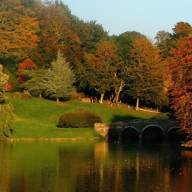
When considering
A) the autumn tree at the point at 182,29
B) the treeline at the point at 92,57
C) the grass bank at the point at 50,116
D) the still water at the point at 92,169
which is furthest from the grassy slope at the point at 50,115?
the autumn tree at the point at 182,29

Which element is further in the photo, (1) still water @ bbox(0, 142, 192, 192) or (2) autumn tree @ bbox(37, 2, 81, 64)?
(2) autumn tree @ bbox(37, 2, 81, 64)

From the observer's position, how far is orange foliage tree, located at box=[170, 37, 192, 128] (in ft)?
230

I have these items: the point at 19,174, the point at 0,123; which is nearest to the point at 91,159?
the point at 19,174

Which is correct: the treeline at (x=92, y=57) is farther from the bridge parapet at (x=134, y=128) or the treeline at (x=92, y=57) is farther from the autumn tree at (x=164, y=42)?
the bridge parapet at (x=134, y=128)

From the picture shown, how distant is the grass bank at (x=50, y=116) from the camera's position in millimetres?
87387

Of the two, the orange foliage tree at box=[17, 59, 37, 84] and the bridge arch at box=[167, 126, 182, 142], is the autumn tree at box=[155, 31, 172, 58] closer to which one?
the orange foliage tree at box=[17, 59, 37, 84]

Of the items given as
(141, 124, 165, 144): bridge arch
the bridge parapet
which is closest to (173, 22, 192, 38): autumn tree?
(141, 124, 165, 144): bridge arch

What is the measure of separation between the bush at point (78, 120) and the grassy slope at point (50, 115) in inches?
58.0

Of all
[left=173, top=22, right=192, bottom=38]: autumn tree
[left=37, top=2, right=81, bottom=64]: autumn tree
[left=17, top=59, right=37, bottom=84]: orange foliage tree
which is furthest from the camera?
[left=173, top=22, right=192, bottom=38]: autumn tree

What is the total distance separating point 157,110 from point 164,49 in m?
17.9

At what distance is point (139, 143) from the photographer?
3492 inches

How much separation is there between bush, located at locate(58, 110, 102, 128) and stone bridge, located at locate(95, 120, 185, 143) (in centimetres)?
232

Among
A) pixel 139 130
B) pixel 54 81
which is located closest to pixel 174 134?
pixel 139 130

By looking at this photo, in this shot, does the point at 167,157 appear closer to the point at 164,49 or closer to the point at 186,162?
the point at 186,162
